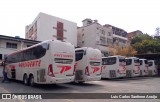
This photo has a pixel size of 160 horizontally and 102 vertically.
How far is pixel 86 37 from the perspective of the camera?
53156mm

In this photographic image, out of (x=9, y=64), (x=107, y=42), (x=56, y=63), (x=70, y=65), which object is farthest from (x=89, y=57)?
(x=107, y=42)

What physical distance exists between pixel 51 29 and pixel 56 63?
38747mm

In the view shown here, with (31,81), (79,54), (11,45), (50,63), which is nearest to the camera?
(50,63)

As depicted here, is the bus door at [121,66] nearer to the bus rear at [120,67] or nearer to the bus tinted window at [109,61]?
the bus rear at [120,67]

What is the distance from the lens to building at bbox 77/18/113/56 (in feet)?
161

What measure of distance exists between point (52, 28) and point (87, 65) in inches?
1448

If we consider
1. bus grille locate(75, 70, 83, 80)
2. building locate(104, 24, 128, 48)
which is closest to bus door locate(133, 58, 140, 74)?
bus grille locate(75, 70, 83, 80)

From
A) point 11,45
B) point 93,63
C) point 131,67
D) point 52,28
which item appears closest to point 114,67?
point 131,67

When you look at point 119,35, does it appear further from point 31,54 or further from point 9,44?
point 31,54

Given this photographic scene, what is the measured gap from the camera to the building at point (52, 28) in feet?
151

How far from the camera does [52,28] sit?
48.9m

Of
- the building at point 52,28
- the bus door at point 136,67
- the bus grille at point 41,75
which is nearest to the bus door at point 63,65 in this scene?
the bus grille at point 41,75

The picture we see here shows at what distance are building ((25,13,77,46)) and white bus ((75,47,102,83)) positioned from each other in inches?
1295

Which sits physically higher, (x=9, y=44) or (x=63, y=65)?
(x=9, y=44)
